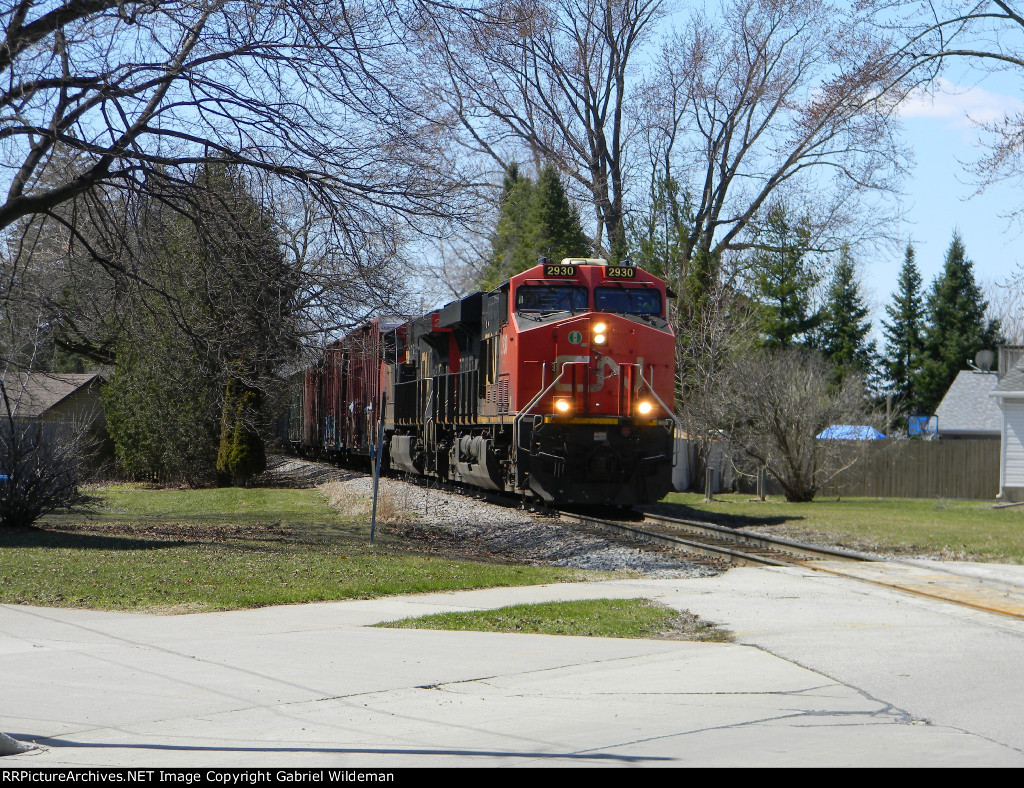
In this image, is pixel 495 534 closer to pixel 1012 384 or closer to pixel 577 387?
pixel 577 387

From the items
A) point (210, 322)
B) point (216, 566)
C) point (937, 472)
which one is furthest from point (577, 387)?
point (937, 472)

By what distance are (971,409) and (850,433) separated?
934 inches

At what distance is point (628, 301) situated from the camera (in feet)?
61.6

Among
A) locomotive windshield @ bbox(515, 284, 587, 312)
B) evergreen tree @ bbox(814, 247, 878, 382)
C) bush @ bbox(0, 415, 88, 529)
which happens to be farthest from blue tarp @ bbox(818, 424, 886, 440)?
evergreen tree @ bbox(814, 247, 878, 382)

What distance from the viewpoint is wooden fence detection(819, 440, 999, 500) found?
3475cm

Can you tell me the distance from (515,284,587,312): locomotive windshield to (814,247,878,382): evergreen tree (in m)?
49.0

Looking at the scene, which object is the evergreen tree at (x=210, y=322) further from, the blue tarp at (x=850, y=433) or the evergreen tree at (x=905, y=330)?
the evergreen tree at (x=905, y=330)

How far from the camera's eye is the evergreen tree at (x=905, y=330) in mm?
67438

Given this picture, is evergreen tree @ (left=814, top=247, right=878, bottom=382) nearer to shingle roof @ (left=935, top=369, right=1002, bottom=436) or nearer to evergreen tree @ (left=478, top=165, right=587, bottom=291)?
shingle roof @ (left=935, top=369, right=1002, bottom=436)

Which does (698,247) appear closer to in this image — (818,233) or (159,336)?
(818,233)

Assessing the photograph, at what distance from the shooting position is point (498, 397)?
1919 centimetres

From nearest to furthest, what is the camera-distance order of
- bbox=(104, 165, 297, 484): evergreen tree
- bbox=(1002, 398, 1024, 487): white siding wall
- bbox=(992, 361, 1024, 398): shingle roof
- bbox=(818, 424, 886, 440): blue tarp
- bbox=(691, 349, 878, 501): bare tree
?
bbox=(104, 165, 297, 484): evergreen tree → bbox=(691, 349, 878, 501): bare tree → bbox=(818, 424, 886, 440): blue tarp → bbox=(1002, 398, 1024, 487): white siding wall → bbox=(992, 361, 1024, 398): shingle roof

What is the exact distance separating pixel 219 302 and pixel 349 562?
5082 millimetres

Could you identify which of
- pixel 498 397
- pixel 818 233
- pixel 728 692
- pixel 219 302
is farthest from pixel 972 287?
pixel 728 692
